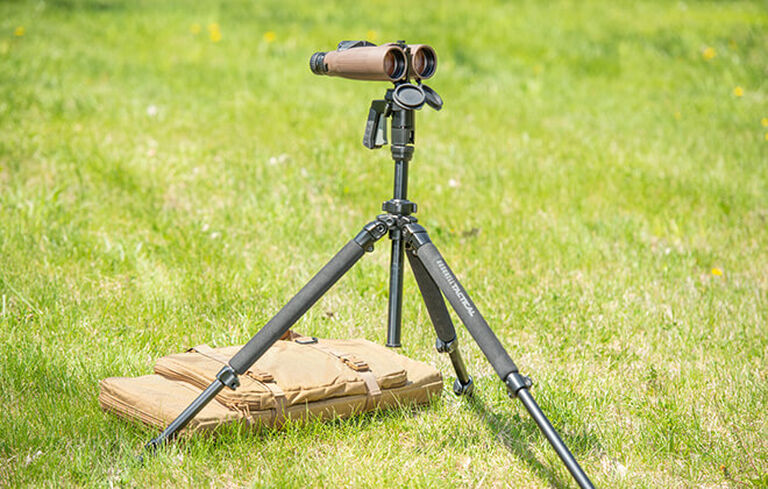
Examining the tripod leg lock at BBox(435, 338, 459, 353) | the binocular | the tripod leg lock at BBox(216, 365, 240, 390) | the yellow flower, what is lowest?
the tripod leg lock at BBox(216, 365, 240, 390)

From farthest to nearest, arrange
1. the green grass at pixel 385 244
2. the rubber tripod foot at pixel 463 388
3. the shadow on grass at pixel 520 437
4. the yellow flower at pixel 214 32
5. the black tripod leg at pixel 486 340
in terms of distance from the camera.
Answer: the yellow flower at pixel 214 32
the rubber tripod foot at pixel 463 388
the green grass at pixel 385 244
the shadow on grass at pixel 520 437
the black tripod leg at pixel 486 340

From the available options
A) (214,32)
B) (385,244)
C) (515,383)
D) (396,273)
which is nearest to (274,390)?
(396,273)

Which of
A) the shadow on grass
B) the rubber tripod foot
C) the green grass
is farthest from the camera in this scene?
the rubber tripod foot

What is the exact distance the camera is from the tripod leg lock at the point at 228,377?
2551 millimetres

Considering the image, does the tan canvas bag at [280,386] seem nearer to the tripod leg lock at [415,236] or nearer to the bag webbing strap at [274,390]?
the bag webbing strap at [274,390]

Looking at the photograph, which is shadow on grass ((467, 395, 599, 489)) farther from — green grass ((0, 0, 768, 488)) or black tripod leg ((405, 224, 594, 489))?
black tripod leg ((405, 224, 594, 489))

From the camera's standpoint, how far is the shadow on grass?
2.74 m

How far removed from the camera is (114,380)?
9.68ft

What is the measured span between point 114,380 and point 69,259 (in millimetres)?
1699

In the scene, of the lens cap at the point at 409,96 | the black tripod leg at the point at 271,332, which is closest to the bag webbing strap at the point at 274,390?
the black tripod leg at the point at 271,332

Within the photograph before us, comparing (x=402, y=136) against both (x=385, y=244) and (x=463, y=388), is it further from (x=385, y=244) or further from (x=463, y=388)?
(x=385, y=244)

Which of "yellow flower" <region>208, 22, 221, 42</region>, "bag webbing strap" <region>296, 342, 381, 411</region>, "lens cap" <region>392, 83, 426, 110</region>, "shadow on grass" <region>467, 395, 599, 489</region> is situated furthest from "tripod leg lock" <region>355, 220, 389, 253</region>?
"yellow flower" <region>208, 22, 221, 42</region>

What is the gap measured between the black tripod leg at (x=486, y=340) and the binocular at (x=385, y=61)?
531mm

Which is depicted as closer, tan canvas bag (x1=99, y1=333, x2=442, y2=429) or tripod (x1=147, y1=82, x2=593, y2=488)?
tripod (x1=147, y1=82, x2=593, y2=488)
